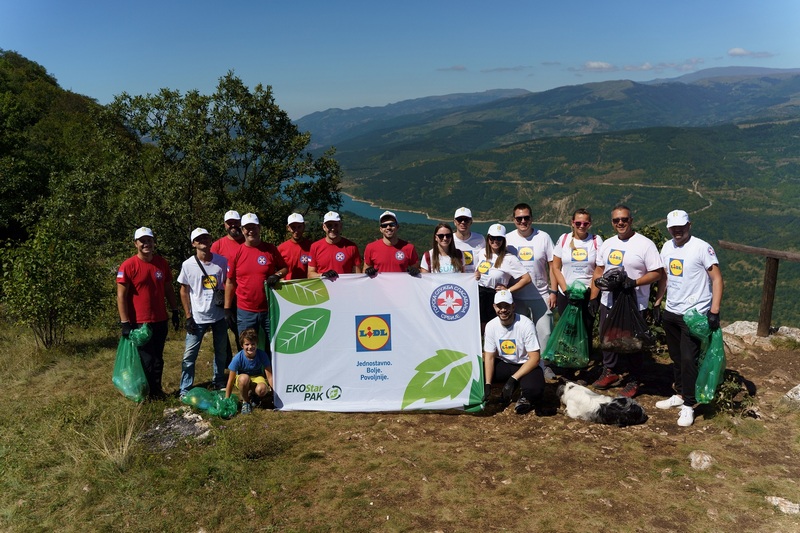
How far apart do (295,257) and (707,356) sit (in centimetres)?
482

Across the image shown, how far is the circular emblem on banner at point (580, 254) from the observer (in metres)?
6.32

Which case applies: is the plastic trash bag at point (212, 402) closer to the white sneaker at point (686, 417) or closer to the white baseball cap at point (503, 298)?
the white baseball cap at point (503, 298)

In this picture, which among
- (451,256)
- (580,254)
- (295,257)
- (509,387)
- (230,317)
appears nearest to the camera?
(509,387)

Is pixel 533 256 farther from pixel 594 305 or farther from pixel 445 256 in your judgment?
pixel 445 256

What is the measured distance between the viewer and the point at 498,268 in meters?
6.00

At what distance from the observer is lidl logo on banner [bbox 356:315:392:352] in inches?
241

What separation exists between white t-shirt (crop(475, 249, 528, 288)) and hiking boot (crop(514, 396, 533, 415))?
51.6 inches

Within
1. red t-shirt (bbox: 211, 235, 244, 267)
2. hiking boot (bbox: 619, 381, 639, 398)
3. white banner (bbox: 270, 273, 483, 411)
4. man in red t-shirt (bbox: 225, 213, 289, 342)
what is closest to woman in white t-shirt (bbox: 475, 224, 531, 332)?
white banner (bbox: 270, 273, 483, 411)

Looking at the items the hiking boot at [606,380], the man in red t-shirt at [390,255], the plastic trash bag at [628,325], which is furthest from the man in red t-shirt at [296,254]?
the hiking boot at [606,380]

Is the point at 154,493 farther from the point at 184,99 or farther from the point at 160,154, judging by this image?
the point at 184,99

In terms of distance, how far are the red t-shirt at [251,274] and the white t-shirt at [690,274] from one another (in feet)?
14.7

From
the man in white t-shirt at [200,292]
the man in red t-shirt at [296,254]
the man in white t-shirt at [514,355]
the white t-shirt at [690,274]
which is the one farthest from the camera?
the man in red t-shirt at [296,254]

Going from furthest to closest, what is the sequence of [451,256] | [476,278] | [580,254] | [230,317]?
[230,317] < [580,254] < [451,256] < [476,278]

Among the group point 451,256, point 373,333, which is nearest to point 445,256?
point 451,256
